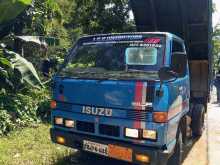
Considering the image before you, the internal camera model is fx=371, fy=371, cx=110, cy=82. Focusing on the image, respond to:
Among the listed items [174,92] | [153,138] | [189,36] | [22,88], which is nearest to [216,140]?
[189,36]

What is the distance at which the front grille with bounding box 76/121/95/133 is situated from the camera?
568cm

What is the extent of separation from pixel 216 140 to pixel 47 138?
4118 mm

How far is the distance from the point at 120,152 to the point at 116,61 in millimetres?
1461

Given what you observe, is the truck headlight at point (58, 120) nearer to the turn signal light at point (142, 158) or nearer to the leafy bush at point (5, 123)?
the turn signal light at point (142, 158)

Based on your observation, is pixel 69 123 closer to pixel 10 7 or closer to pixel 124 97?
pixel 124 97

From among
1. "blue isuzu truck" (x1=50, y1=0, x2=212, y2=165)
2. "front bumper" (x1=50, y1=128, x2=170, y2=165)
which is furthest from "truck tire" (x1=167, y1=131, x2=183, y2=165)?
"front bumper" (x1=50, y1=128, x2=170, y2=165)

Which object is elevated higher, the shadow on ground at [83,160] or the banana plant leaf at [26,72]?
the banana plant leaf at [26,72]

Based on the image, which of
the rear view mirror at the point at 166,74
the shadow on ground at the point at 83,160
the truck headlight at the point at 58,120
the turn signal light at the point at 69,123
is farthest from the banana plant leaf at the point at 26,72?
the rear view mirror at the point at 166,74

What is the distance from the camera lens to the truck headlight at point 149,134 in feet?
17.0

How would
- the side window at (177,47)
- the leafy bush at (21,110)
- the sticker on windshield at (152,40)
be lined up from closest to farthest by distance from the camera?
the sticker on windshield at (152,40)
the side window at (177,47)
the leafy bush at (21,110)

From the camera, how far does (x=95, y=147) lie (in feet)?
18.4

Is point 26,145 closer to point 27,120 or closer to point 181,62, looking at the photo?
point 27,120

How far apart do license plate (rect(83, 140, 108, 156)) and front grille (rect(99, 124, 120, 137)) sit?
0.20m

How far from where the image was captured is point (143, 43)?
19.4 ft
